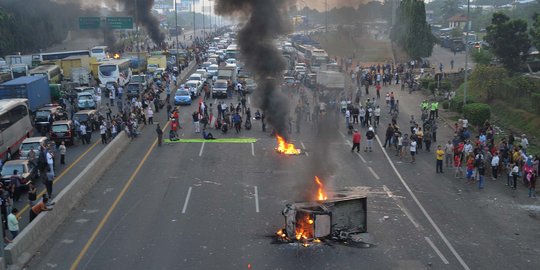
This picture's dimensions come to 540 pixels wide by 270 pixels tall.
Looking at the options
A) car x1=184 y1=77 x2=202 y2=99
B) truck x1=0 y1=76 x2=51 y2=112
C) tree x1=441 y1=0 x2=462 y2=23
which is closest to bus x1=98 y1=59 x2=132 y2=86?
car x1=184 y1=77 x2=202 y2=99

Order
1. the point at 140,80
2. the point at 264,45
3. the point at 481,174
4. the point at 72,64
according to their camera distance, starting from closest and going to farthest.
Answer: the point at 481,174
the point at 264,45
the point at 140,80
the point at 72,64

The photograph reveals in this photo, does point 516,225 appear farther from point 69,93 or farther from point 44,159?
point 69,93

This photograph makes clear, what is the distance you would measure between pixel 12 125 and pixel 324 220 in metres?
19.4

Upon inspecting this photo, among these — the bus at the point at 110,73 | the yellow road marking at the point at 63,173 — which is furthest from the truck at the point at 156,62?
the yellow road marking at the point at 63,173

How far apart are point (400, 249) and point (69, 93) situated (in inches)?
1440

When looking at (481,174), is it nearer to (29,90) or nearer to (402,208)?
(402,208)

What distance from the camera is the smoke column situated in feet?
83.8

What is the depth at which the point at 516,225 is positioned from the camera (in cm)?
1920

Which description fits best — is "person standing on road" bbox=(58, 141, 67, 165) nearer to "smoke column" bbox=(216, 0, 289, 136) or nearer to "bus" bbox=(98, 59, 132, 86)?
"smoke column" bbox=(216, 0, 289, 136)

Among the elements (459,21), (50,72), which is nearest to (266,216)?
(50,72)

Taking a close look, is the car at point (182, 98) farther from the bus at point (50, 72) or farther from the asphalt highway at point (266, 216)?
the asphalt highway at point (266, 216)

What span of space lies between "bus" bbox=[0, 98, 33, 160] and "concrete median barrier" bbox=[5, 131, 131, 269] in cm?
516

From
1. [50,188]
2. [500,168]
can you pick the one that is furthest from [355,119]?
[50,188]

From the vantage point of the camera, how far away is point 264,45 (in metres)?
26.3
